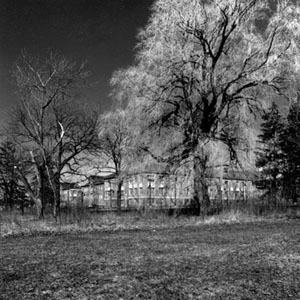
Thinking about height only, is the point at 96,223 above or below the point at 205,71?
below

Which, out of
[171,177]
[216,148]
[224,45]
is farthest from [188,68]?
[171,177]

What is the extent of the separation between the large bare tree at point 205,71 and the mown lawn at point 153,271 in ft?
27.1

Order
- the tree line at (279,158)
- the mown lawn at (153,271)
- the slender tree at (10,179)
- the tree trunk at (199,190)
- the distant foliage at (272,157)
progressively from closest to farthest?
1. the mown lawn at (153,271)
2. the tree trunk at (199,190)
3. the slender tree at (10,179)
4. the tree line at (279,158)
5. the distant foliage at (272,157)

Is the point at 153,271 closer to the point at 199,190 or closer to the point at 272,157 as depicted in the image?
the point at 199,190

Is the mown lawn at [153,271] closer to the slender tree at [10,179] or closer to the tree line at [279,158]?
the slender tree at [10,179]

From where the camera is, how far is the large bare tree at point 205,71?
14.7 m

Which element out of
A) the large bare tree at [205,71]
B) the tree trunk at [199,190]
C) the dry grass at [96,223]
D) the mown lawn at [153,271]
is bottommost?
the dry grass at [96,223]

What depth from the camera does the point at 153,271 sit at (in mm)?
4605

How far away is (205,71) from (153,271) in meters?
12.3

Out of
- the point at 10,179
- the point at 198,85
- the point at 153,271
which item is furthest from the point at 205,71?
the point at 10,179

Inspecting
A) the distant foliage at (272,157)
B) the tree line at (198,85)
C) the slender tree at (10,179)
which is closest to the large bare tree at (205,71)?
the tree line at (198,85)

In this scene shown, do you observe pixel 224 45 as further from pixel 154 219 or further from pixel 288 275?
pixel 288 275

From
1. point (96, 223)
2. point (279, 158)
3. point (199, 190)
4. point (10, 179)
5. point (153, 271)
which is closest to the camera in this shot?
point (153, 271)

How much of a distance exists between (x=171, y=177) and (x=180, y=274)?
10.4 m
